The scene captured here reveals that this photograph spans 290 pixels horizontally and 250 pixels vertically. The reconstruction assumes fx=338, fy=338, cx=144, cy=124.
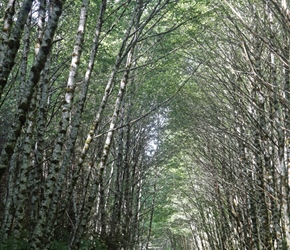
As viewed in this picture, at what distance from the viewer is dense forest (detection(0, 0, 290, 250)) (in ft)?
12.3

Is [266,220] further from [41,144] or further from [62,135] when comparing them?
[41,144]

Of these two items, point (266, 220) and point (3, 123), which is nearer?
point (266, 220)

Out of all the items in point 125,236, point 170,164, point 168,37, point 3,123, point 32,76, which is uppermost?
point 168,37

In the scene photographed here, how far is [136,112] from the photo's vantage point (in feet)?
39.1

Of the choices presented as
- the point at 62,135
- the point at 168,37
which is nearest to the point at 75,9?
the point at 168,37

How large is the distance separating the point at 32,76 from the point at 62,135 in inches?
77.2

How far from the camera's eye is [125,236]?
8906mm

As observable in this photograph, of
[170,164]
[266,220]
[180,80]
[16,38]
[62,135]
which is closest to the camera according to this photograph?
[16,38]

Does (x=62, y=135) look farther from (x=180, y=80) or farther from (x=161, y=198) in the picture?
(x=161, y=198)

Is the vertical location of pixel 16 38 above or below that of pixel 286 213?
above

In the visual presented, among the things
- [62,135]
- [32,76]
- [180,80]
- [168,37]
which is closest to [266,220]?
[62,135]

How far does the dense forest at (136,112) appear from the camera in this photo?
12.3ft

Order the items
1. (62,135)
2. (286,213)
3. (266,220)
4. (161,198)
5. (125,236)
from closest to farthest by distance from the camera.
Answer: (286,213) → (62,135) → (266,220) → (125,236) → (161,198)

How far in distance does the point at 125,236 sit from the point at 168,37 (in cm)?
579
